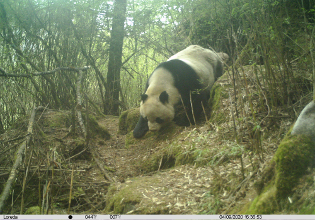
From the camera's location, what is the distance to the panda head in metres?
5.12

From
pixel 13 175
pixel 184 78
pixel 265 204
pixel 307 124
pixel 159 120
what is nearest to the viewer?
pixel 265 204

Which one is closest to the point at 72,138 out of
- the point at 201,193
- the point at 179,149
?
the point at 179,149

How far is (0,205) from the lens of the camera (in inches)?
98.5

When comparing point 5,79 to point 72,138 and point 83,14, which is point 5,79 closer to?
point 72,138

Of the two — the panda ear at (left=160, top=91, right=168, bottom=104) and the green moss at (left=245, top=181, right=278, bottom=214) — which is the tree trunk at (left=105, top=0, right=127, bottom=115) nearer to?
the panda ear at (left=160, top=91, right=168, bottom=104)

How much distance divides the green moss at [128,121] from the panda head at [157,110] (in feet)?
3.78

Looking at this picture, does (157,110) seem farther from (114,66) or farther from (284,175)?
(114,66)

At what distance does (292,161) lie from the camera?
1.85 meters

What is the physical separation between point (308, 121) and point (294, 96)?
1595mm

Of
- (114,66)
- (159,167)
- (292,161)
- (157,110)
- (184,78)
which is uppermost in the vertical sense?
(114,66)

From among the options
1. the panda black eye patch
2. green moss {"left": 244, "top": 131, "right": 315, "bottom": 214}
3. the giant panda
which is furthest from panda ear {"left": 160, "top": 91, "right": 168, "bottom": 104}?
green moss {"left": 244, "top": 131, "right": 315, "bottom": 214}

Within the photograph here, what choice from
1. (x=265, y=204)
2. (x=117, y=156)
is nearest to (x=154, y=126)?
(x=117, y=156)

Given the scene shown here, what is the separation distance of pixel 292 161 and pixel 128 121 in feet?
16.5

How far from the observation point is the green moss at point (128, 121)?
643 cm
